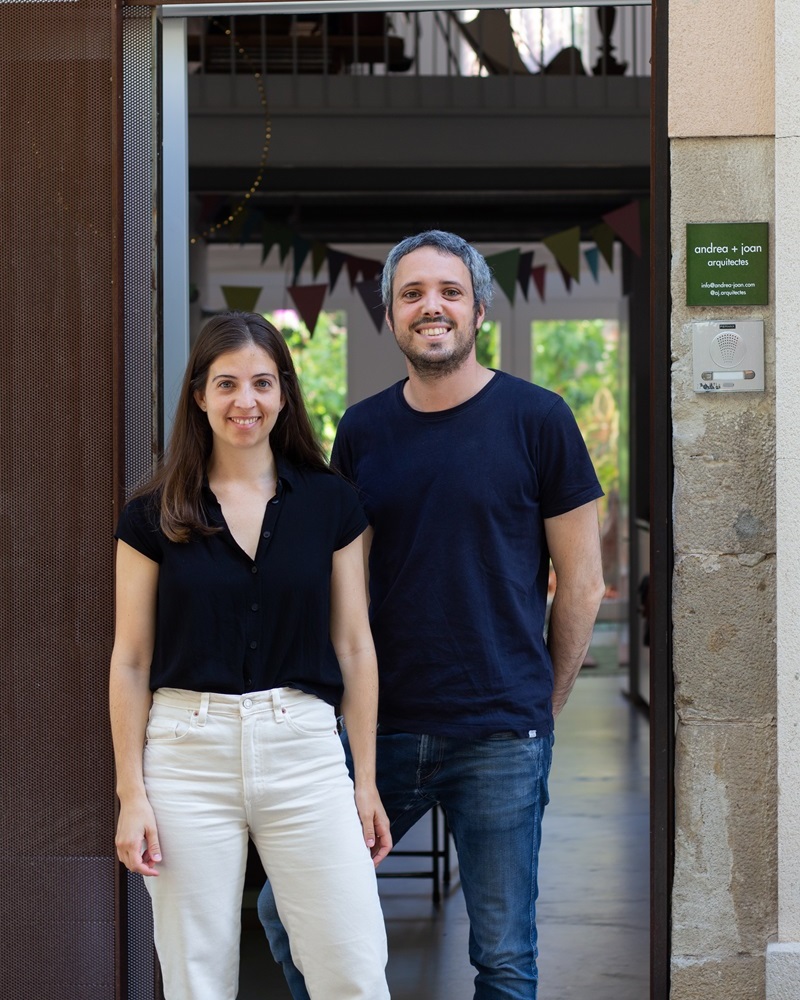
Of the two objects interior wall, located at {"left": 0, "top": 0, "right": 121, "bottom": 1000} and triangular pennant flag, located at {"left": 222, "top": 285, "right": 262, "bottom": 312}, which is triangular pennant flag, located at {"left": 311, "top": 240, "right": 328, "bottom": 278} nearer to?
triangular pennant flag, located at {"left": 222, "top": 285, "right": 262, "bottom": 312}

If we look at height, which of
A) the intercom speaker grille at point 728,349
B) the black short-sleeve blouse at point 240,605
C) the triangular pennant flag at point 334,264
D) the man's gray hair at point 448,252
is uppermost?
the triangular pennant flag at point 334,264

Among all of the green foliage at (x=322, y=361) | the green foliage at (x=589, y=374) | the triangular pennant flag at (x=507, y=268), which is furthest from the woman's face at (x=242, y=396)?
the green foliage at (x=589, y=374)

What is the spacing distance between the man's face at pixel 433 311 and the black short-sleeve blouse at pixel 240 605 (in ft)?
1.38

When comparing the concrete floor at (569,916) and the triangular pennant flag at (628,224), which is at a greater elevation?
the triangular pennant flag at (628,224)

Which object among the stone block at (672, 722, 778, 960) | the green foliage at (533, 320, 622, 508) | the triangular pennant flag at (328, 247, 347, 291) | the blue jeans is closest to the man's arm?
the blue jeans

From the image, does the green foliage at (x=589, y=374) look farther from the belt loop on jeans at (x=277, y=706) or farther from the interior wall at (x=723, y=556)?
the belt loop on jeans at (x=277, y=706)

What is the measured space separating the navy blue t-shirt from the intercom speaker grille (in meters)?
0.39

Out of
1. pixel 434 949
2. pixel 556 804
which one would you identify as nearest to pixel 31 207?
pixel 434 949

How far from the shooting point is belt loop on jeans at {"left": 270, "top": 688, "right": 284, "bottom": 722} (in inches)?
87.8

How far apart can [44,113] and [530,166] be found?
182 inches

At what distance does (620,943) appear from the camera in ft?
14.0

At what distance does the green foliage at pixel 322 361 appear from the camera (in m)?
11.5

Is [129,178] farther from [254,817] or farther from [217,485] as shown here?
[254,817]

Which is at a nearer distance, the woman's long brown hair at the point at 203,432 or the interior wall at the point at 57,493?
the woman's long brown hair at the point at 203,432
